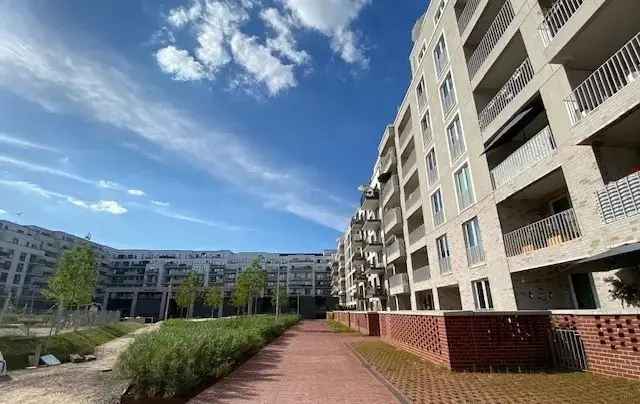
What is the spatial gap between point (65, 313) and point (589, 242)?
32.9m

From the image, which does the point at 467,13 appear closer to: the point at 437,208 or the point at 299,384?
the point at 437,208

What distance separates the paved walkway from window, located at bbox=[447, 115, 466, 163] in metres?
12.3

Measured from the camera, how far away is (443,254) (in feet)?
66.1

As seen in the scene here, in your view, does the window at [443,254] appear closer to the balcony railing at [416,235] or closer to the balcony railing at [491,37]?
the balcony railing at [416,235]

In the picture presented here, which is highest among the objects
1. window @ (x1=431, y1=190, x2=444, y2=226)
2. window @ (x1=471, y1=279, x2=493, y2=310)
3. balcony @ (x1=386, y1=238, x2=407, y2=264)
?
window @ (x1=431, y1=190, x2=444, y2=226)

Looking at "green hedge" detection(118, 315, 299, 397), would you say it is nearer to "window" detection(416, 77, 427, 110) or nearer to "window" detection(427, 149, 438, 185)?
"window" detection(427, 149, 438, 185)

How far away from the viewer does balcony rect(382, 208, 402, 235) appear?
1136 inches

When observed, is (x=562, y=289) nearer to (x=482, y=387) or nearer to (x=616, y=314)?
(x=616, y=314)

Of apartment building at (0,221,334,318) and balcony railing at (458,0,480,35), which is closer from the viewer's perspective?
balcony railing at (458,0,480,35)

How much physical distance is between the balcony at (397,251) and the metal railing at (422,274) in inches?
117

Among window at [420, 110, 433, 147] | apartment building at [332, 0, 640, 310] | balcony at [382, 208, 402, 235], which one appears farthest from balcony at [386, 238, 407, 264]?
window at [420, 110, 433, 147]

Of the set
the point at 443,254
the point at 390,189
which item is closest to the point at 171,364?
the point at 443,254

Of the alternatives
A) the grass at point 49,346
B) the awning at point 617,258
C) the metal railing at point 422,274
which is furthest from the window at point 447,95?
the grass at point 49,346

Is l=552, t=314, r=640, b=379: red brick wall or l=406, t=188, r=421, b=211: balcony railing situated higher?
l=406, t=188, r=421, b=211: balcony railing
